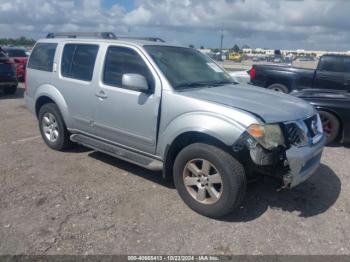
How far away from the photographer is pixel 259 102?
13.4 ft

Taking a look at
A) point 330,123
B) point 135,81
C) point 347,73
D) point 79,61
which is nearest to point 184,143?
point 135,81

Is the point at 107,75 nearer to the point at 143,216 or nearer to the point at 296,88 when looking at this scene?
the point at 143,216

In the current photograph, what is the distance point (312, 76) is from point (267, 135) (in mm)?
7169

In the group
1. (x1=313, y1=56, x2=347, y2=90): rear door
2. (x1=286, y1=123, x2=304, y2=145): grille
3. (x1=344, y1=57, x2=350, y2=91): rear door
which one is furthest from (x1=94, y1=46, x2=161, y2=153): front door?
(x1=344, y1=57, x2=350, y2=91): rear door

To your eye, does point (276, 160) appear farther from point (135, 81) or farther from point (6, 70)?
point (6, 70)

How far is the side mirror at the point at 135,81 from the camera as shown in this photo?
164 inches

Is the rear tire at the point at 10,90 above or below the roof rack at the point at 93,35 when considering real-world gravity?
below

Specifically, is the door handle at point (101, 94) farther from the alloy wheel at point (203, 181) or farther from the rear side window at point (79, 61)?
the alloy wheel at point (203, 181)

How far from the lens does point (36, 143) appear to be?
6.53 m

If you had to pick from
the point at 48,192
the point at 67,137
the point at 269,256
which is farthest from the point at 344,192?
the point at 67,137

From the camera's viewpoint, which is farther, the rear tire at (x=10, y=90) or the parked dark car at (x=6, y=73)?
the rear tire at (x=10, y=90)

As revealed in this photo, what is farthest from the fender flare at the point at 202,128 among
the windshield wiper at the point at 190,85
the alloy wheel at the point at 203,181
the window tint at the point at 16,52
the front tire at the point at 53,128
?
the window tint at the point at 16,52

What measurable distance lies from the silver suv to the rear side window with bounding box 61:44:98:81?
2 centimetres

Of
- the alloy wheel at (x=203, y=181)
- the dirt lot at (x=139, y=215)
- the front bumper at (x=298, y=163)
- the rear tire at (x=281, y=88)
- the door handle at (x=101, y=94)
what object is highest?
the rear tire at (x=281, y=88)
